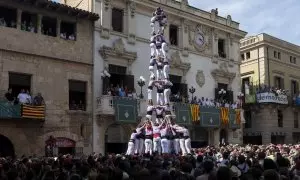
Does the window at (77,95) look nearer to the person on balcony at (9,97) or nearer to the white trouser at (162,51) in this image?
the person on balcony at (9,97)

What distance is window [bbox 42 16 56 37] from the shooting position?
26.0 metres

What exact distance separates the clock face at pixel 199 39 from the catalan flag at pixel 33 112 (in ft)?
49.3

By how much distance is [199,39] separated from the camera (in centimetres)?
3491

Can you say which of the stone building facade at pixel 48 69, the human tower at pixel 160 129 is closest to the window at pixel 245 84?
the stone building facade at pixel 48 69

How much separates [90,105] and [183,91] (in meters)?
8.37

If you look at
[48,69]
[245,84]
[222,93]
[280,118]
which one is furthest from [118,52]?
[280,118]

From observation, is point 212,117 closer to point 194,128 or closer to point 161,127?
point 194,128

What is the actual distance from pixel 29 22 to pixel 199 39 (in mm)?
14430

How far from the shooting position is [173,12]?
108 feet

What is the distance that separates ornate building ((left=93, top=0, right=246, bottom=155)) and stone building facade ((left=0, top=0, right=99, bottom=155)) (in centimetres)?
92

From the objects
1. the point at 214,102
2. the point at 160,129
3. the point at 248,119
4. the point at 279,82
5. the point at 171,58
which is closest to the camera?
the point at 160,129

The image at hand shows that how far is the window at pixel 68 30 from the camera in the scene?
87.6 ft

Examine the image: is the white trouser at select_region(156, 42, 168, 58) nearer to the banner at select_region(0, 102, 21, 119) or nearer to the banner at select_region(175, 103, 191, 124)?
the banner at select_region(0, 102, 21, 119)

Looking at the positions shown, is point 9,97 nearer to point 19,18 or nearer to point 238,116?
point 19,18
